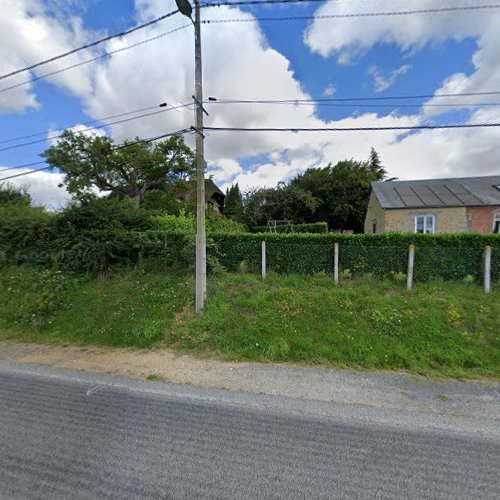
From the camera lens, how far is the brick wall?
1722cm

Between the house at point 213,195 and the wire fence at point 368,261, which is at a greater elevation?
the house at point 213,195

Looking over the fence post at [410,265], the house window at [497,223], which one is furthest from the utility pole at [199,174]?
the house window at [497,223]

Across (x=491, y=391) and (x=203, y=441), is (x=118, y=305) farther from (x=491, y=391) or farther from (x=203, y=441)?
(x=491, y=391)

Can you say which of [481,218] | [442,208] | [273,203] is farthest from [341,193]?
[481,218]

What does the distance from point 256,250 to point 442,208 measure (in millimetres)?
17072

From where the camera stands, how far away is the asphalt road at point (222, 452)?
1914 mm

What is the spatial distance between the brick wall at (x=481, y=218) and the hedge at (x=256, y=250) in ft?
47.1

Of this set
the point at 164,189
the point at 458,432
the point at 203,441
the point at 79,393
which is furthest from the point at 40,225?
the point at 164,189

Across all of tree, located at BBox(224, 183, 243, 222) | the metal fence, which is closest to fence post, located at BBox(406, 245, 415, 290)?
the metal fence

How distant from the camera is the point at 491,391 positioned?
10.6 ft

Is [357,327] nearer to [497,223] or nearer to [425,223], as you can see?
[425,223]

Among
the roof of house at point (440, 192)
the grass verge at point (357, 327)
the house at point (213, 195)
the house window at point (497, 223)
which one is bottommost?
the grass verge at point (357, 327)

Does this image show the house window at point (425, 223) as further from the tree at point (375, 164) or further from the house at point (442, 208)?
the tree at point (375, 164)

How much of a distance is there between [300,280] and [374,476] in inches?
201
